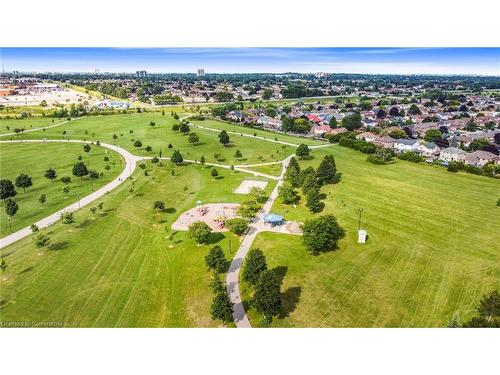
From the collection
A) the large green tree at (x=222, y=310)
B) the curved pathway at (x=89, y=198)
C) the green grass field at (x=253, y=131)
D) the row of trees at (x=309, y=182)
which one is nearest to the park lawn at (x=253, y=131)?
the green grass field at (x=253, y=131)

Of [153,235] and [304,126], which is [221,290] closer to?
[153,235]

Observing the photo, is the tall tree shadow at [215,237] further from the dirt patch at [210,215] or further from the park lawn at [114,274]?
the dirt patch at [210,215]

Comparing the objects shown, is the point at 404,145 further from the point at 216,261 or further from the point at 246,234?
the point at 216,261

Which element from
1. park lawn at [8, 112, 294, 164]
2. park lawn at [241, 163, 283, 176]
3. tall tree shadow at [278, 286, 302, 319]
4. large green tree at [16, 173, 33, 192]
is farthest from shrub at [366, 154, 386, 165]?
large green tree at [16, 173, 33, 192]

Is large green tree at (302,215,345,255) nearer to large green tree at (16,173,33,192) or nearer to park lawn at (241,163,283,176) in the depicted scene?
park lawn at (241,163,283,176)

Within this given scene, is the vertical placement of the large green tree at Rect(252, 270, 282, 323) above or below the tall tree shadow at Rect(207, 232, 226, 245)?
above

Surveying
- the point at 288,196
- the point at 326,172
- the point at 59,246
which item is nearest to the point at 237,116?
the point at 326,172
